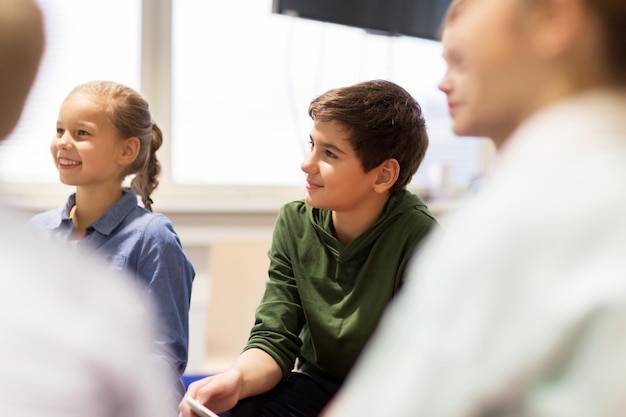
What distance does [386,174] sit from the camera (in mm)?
1673

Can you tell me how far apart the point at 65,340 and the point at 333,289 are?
1211 mm

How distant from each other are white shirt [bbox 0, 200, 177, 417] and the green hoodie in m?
1.12

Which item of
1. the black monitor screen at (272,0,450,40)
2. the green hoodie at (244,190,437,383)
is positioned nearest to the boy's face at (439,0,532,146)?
the green hoodie at (244,190,437,383)

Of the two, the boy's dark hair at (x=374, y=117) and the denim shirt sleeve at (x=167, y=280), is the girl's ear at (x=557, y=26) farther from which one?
the denim shirt sleeve at (x=167, y=280)

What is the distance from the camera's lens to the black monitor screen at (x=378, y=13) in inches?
109

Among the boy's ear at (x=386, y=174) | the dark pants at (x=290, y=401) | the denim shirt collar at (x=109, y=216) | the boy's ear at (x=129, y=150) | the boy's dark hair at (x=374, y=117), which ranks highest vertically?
the boy's dark hair at (x=374, y=117)

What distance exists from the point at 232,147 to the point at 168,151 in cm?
27

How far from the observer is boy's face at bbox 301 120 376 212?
5.37ft

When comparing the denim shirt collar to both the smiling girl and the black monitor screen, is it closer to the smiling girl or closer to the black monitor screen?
the smiling girl

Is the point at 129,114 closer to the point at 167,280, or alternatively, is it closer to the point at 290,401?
the point at 167,280

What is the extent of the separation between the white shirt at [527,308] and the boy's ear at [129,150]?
148 cm

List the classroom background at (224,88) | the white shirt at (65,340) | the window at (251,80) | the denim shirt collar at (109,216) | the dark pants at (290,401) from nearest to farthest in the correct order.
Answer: the white shirt at (65,340), the dark pants at (290,401), the denim shirt collar at (109,216), the classroom background at (224,88), the window at (251,80)

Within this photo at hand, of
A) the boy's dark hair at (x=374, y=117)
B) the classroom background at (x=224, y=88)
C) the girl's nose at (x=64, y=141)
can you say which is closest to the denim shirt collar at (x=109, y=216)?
the girl's nose at (x=64, y=141)

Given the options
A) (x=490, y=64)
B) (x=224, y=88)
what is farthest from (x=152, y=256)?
(x=224, y=88)
